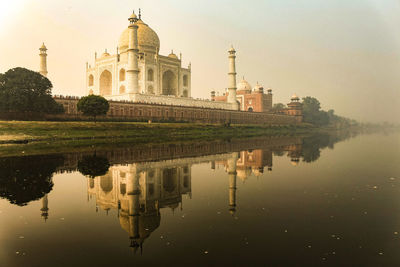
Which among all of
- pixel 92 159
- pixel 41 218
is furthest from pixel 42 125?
pixel 41 218

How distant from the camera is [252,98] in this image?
6931 cm

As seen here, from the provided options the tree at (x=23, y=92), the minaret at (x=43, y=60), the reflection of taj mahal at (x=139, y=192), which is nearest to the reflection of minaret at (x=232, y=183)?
the reflection of taj mahal at (x=139, y=192)

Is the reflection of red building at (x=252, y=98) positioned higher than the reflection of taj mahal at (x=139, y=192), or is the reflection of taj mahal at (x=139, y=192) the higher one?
the reflection of red building at (x=252, y=98)

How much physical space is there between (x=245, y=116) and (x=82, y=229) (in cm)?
5350

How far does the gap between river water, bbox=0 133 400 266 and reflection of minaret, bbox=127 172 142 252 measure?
23 millimetres

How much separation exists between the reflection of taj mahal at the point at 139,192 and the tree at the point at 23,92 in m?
19.5

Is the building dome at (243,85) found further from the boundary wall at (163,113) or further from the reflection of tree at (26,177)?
the reflection of tree at (26,177)

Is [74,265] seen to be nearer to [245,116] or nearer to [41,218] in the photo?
[41,218]

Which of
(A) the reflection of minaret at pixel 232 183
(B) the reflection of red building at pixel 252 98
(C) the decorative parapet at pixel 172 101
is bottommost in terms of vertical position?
(A) the reflection of minaret at pixel 232 183

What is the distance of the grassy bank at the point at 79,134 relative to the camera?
854 inches

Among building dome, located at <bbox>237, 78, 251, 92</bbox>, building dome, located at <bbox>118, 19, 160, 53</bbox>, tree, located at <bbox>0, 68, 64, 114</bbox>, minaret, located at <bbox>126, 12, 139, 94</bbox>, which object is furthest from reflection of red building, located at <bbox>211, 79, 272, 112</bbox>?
tree, located at <bbox>0, 68, 64, 114</bbox>

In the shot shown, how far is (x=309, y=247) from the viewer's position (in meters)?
5.49

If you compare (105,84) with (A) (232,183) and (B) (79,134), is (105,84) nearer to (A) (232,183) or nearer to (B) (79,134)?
(B) (79,134)

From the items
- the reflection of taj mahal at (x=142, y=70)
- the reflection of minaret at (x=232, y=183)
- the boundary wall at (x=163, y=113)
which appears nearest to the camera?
the reflection of minaret at (x=232, y=183)
